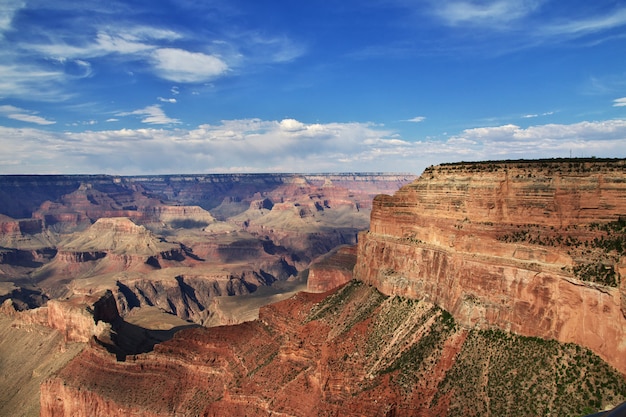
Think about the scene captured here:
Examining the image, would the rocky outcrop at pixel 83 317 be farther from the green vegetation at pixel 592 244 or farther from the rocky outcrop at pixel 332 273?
the green vegetation at pixel 592 244

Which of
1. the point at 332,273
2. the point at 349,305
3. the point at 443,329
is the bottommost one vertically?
the point at 332,273

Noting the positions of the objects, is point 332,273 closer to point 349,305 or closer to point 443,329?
point 349,305

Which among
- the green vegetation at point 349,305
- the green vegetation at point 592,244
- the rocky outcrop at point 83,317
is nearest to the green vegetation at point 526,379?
the green vegetation at point 592,244

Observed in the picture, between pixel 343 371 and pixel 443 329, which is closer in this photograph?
pixel 443 329

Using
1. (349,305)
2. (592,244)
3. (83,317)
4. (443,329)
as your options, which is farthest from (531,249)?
(83,317)

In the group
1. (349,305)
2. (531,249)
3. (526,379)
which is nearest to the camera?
(526,379)

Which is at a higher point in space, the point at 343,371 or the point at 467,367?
the point at 467,367

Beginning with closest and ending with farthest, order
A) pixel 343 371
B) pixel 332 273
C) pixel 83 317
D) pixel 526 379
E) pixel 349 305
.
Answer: pixel 526 379 < pixel 343 371 < pixel 349 305 < pixel 83 317 < pixel 332 273

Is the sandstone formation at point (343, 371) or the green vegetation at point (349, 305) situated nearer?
the sandstone formation at point (343, 371)

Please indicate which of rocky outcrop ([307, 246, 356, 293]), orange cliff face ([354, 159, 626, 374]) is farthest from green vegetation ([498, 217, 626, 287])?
rocky outcrop ([307, 246, 356, 293])

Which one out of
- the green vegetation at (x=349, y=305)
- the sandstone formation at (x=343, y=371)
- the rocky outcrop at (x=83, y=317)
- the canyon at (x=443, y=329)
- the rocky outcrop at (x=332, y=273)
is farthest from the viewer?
the rocky outcrop at (x=332, y=273)
